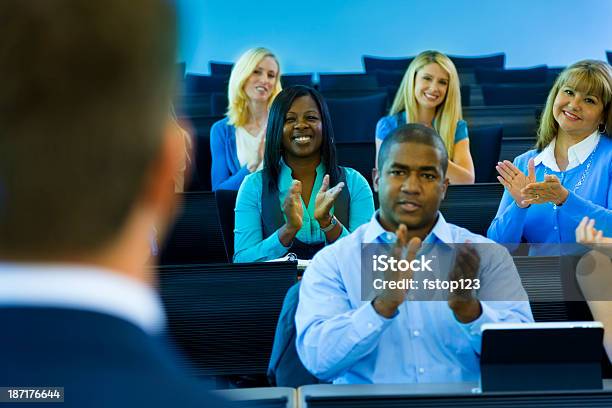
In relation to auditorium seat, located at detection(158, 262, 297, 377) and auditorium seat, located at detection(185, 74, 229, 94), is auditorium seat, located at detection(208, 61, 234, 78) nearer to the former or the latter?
auditorium seat, located at detection(185, 74, 229, 94)

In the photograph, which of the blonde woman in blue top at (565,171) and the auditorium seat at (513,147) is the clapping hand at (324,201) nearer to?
the blonde woman in blue top at (565,171)

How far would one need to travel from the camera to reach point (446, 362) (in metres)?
2.11

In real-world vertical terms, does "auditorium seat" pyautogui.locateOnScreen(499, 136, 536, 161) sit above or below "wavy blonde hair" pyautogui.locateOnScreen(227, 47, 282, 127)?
below

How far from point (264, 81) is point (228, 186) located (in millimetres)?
968

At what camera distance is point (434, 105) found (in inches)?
176

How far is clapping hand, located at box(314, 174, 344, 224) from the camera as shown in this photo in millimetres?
3180

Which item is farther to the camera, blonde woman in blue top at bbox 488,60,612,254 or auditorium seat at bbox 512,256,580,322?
blonde woman in blue top at bbox 488,60,612,254

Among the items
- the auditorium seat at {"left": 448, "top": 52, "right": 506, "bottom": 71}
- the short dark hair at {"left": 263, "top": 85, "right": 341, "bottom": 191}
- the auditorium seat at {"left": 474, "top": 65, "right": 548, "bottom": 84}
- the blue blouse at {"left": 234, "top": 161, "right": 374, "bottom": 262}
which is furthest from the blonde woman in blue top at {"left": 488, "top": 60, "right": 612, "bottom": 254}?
the auditorium seat at {"left": 448, "top": 52, "right": 506, "bottom": 71}

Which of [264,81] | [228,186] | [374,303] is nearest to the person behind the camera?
[374,303]

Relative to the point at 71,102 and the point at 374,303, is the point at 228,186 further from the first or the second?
the point at 71,102

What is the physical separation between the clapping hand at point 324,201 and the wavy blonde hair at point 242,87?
1.55 m

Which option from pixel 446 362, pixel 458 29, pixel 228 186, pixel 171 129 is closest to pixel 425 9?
pixel 458 29

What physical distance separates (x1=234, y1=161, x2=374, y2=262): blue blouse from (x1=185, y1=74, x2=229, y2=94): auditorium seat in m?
4.27

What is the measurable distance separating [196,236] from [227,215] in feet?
0.56
